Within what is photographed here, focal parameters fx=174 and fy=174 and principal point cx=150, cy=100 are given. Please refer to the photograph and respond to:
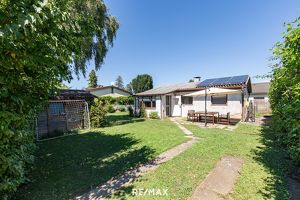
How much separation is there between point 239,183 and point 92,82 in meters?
54.3

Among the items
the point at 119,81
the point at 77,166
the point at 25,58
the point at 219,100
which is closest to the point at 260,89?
the point at 219,100

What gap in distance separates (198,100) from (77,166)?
14.5m

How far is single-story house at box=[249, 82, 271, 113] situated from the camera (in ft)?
76.8

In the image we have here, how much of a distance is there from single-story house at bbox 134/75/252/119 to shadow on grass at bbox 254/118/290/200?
25.7 feet

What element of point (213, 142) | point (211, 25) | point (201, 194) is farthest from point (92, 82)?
point (201, 194)

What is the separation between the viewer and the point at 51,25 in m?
2.79

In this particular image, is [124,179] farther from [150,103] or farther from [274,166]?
[150,103]

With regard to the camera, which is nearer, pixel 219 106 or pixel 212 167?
pixel 212 167

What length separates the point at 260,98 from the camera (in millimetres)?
30375

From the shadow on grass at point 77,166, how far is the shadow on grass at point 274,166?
3707 mm

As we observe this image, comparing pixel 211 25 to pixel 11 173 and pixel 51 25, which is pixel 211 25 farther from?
pixel 11 173

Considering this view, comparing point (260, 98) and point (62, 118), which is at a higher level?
point (260, 98)

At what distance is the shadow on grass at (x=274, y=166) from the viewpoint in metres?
4.02

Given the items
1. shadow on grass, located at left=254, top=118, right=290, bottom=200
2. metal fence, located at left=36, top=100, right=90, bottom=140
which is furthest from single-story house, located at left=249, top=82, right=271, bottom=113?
metal fence, located at left=36, top=100, right=90, bottom=140
